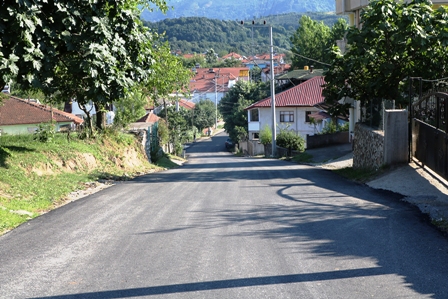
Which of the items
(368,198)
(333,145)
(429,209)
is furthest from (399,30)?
(333,145)

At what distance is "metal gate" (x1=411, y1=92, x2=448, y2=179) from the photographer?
47.3ft

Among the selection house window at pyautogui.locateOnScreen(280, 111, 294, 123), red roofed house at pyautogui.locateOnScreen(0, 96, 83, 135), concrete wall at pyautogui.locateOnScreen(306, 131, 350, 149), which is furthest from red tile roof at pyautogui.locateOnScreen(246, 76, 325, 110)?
red roofed house at pyautogui.locateOnScreen(0, 96, 83, 135)

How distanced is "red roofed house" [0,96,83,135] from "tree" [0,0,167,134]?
94.7ft

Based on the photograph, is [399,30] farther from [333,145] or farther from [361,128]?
[333,145]

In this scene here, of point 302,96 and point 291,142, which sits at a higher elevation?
point 302,96

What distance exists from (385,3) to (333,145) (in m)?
24.1

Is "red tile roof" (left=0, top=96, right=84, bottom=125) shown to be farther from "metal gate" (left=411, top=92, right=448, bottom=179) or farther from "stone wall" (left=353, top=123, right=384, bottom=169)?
"metal gate" (left=411, top=92, right=448, bottom=179)

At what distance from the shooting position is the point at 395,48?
22297 mm

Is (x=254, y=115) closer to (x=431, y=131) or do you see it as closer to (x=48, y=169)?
(x=48, y=169)

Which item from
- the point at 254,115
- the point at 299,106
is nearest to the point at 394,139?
the point at 299,106

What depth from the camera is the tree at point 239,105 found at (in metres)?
77.7

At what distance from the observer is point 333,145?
45188 millimetres

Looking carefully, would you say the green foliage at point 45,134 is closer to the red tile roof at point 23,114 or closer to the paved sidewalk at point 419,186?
the paved sidewalk at point 419,186

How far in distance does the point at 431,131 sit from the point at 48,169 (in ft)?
36.3
